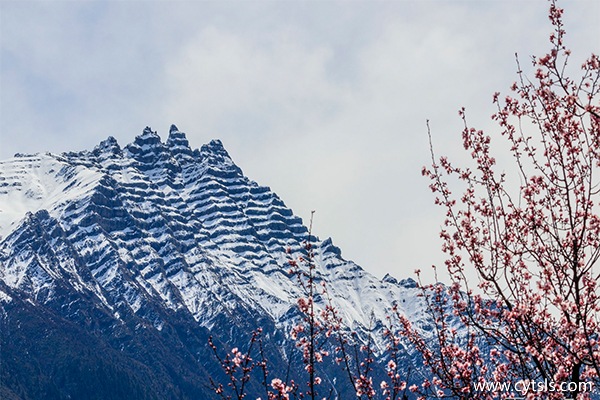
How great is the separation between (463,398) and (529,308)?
6.27ft

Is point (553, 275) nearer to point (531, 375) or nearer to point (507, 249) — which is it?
point (507, 249)

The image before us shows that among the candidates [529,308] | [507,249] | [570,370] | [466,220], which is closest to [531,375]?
[570,370]

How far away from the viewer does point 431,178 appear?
15320 mm

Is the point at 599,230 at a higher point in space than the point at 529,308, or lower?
higher

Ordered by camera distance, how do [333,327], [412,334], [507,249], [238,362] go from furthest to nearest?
[412,334] → [238,362] → [333,327] → [507,249]

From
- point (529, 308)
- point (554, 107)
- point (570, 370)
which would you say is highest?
point (554, 107)

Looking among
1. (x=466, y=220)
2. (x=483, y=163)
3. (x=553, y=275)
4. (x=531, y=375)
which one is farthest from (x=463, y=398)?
(x=483, y=163)

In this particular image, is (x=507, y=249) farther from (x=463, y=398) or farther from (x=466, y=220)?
(x=463, y=398)

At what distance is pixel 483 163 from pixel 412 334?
485 centimetres

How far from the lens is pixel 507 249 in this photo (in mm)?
13000

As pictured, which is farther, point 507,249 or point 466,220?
point 466,220

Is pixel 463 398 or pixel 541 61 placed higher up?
pixel 541 61

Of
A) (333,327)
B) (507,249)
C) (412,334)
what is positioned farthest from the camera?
(412,334)

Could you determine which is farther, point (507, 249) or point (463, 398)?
point (507, 249)
